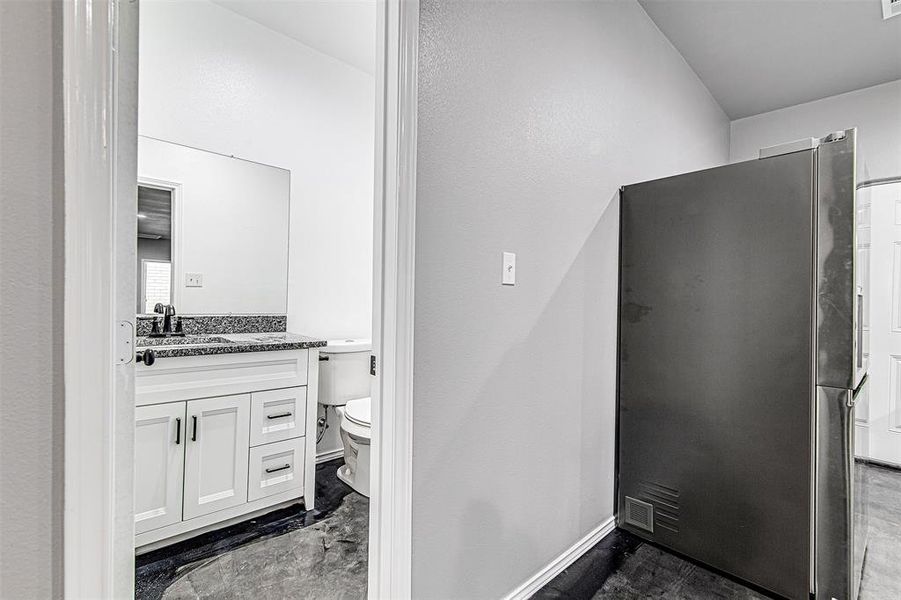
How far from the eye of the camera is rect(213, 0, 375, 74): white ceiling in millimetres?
2268

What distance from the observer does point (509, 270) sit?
150 centimetres

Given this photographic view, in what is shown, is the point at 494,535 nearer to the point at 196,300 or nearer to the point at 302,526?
the point at 302,526

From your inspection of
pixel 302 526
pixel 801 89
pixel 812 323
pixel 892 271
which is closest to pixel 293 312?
pixel 302 526

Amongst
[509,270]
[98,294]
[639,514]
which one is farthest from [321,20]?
[639,514]

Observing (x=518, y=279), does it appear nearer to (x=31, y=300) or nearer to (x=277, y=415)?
(x=31, y=300)

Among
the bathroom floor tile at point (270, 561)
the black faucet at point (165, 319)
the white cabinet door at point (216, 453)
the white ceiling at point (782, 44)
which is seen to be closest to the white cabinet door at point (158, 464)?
the white cabinet door at point (216, 453)

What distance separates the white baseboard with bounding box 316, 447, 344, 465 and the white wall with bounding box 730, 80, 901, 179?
3.88m

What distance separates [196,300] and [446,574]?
73.3 inches

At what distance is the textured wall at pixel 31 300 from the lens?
2.17 feet

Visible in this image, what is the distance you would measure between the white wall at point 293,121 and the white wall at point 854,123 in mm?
3218

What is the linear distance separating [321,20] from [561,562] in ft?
9.68

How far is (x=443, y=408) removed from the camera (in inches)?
51.2

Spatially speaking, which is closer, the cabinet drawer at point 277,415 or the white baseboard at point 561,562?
the white baseboard at point 561,562

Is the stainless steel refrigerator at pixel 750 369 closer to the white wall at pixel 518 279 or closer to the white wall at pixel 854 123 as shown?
the white wall at pixel 518 279
